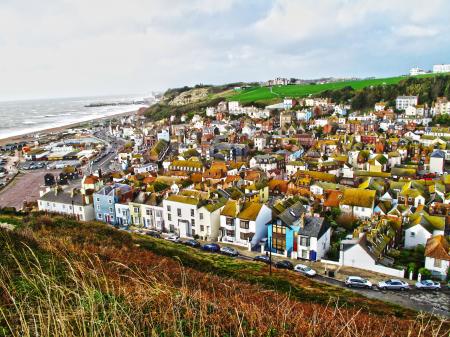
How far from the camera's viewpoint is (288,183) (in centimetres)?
4384

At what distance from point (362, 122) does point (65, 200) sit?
230 feet

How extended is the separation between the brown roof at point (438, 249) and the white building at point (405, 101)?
92489mm

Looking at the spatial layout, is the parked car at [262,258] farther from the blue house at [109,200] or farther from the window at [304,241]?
the blue house at [109,200]

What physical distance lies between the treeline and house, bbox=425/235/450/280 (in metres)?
97.1

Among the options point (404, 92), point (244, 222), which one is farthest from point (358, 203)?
point (404, 92)

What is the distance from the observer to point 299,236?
92.7ft

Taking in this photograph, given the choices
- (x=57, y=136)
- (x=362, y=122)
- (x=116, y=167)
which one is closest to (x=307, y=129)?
(x=362, y=122)

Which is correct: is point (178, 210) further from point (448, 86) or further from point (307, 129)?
point (448, 86)

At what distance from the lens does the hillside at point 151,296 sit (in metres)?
7.43

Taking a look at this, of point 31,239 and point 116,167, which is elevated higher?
point 31,239

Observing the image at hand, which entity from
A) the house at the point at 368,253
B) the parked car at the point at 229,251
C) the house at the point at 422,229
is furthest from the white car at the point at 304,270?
the house at the point at 422,229

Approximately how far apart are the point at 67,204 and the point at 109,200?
5167 millimetres

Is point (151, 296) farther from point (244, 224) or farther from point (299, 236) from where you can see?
point (244, 224)

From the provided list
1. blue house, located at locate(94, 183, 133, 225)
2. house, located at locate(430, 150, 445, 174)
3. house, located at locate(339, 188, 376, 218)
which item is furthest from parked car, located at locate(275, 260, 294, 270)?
house, located at locate(430, 150, 445, 174)
